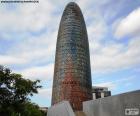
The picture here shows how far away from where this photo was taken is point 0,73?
41875mm

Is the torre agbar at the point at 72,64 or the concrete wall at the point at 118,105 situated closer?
the concrete wall at the point at 118,105

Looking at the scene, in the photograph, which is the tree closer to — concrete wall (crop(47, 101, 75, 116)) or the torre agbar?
concrete wall (crop(47, 101, 75, 116))

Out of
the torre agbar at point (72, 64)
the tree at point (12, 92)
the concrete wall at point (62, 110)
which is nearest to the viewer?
→ the concrete wall at point (62, 110)

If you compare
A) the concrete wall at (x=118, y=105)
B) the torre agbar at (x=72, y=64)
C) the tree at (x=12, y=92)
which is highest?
the torre agbar at (x=72, y=64)

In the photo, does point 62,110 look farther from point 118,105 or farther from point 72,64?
point 72,64

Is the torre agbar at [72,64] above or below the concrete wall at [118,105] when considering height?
above

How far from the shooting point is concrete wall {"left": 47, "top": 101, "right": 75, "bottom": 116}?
25141 millimetres

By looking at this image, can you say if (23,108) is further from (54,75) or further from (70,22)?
(70,22)

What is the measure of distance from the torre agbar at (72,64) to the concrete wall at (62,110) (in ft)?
327

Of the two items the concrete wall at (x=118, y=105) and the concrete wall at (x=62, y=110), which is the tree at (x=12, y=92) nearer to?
the concrete wall at (x=62, y=110)

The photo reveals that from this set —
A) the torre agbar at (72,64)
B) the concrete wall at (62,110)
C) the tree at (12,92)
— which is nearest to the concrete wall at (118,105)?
the concrete wall at (62,110)

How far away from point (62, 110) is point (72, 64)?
112 metres

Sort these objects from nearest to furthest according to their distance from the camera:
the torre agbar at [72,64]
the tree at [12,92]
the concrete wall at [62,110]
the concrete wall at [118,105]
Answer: the concrete wall at [118,105]
the concrete wall at [62,110]
the tree at [12,92]
the torre agbar at [72,64]

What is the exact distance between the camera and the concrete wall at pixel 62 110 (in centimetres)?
2514
